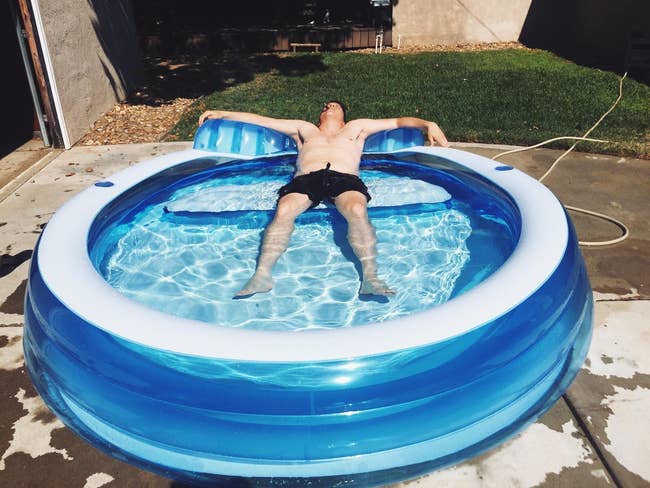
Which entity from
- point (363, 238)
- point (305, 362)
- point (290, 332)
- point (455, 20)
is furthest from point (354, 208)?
point (455, 20)

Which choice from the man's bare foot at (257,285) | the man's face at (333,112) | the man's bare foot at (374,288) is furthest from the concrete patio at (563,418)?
the man's face at (333,112)

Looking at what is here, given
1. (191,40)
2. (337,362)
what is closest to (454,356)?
(337,362)

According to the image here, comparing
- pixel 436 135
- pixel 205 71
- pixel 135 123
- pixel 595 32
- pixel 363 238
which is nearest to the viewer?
pixel 363 238

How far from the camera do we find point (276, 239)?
4230mm

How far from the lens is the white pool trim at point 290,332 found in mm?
2436

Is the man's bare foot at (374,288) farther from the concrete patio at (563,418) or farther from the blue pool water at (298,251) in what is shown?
the concrete patio at (563,418)

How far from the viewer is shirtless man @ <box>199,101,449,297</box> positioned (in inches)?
156

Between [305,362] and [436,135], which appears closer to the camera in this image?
[305,362]

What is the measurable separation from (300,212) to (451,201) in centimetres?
147

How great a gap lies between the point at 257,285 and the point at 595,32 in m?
12.0

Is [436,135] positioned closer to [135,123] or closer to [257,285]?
[257,285]

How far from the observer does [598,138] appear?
279 inches

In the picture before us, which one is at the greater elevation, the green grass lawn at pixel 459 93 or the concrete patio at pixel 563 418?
the concrete patio at pixel 563 418

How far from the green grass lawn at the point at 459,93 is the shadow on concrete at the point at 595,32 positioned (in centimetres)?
63
